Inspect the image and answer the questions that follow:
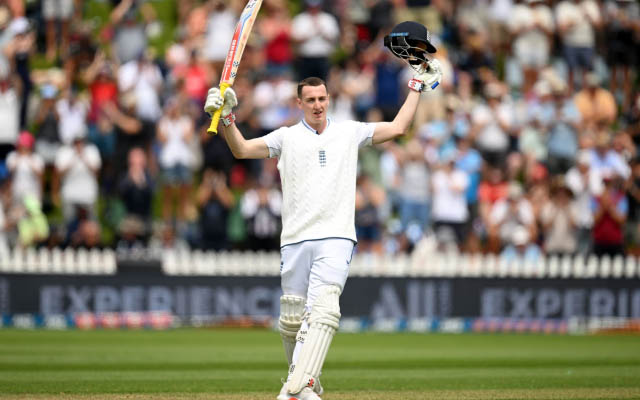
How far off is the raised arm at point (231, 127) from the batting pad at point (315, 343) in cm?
118

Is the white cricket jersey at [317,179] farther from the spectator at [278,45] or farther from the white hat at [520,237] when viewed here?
the spectator at [278,45]

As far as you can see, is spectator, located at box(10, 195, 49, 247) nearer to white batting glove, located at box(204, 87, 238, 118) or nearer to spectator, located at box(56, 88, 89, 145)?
spectator, located at box(56, 88, 89, 145)

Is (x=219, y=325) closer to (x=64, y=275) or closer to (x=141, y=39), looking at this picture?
(x=64, y=275)

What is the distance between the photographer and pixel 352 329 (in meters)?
18.8

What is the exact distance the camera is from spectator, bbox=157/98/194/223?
19312 mm

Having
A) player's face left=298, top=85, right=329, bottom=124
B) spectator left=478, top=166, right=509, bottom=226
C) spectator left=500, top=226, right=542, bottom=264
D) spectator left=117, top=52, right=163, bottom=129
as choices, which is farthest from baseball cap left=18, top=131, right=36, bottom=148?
player's face left=298, top=85, right=329, bottom=124

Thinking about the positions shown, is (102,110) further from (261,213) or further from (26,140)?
(261,213)

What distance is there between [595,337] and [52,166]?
9.25m

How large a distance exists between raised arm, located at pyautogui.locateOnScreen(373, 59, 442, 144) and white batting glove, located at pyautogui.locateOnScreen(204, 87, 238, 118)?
1.14 m

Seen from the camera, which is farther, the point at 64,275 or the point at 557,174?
the point at 557,174

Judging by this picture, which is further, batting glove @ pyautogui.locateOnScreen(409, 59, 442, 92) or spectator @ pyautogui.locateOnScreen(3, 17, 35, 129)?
spectator @ pyautogui.locateOnScreen(3, 17, 35, 129)

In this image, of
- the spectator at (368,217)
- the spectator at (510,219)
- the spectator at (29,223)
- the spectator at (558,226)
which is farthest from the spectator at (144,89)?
the spectator at (558,226)

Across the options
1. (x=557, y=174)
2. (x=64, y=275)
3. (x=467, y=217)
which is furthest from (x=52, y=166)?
(x=557, y=174)

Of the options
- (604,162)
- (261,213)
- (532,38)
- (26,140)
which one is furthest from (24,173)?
(532,38)
